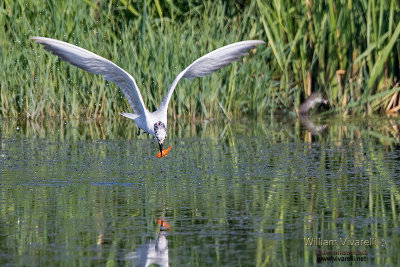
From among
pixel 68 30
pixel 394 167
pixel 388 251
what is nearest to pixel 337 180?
pixel 394 167

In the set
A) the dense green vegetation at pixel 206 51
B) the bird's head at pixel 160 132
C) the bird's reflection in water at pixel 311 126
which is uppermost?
the dense green vegetation at pixel 206 51

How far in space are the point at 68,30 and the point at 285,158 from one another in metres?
4.82

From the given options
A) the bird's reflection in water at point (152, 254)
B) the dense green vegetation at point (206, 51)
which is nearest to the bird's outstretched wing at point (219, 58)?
the dense green vegetation at point (206, 51)

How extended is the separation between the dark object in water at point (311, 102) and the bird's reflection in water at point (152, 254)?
7.88 m

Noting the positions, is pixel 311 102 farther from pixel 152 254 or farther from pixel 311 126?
pixel 152 254

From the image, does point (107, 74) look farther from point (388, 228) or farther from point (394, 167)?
point (388, 228)

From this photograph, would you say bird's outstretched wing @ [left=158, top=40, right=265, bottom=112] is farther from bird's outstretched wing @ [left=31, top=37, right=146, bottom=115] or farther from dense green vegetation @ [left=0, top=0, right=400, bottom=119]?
dense green vegetation @ [left=0, top=0, right=400, bottom=119]

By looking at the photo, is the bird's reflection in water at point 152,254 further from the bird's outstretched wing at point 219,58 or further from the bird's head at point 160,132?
the bird's outstretched wing at point 219,58

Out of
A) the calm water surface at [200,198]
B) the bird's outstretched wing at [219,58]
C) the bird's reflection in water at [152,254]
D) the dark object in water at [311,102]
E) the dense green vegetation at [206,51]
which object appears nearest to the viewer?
the bird's reflection in water at [152,254]

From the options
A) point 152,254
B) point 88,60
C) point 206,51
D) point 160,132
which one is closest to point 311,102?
point 206,51

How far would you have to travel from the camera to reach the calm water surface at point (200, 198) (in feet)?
15.8

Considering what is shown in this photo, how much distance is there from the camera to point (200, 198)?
641 centimetres

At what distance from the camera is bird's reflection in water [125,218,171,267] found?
15.0 feet

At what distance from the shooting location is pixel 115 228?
5375 millimetres
